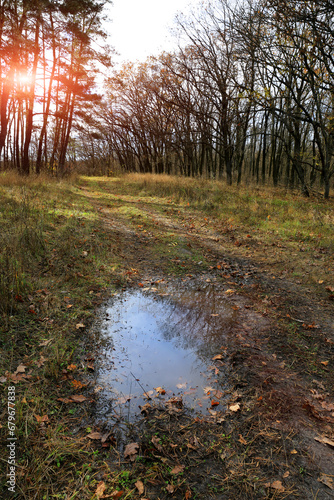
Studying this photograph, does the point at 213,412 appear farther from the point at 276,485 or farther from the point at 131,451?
the point at 131,451

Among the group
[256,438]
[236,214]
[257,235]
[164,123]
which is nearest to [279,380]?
[256,438]

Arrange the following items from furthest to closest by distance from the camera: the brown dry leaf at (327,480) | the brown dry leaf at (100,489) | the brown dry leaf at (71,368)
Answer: the brown dry leaf at (71,368), the brown dry leaf at (327,480), the brown dry leaf at (100,489)

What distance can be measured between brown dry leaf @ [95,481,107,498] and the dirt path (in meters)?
0.20

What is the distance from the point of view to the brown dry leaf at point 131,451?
2.00m

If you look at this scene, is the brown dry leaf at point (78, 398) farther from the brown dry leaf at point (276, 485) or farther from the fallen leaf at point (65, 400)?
the brown dry leaf at point (276, 485)

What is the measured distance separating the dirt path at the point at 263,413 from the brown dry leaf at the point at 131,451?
5 cm

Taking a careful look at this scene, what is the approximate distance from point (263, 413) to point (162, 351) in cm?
127

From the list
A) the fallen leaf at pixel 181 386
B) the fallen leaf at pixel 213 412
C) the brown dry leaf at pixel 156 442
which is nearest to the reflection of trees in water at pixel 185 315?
the fallen leaf at pixel 181 386

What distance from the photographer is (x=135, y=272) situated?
5.47m

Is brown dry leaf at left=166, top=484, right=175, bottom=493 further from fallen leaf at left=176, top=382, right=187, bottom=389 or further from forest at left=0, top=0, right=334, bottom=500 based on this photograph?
fallen leaf at left=176, top=382, right=187, bottom=389

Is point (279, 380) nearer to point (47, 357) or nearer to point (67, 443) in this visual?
point (67, 443)

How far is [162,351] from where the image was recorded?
3.25m

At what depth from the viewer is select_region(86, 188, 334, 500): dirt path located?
6.14 feet

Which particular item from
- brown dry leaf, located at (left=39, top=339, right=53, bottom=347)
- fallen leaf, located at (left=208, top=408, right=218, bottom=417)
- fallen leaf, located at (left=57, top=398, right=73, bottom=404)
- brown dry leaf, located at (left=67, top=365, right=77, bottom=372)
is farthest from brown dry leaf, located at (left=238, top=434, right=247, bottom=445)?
brown dry leaf, located at (left=39, top=339, right=53, bottom=347)
